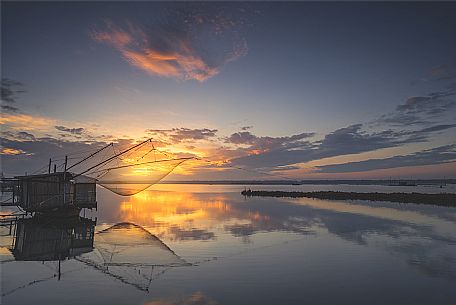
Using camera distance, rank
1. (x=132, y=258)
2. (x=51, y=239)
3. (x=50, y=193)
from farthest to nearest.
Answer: (x=50, y=193) < (x=51, y=239) < (x=132, y=258)

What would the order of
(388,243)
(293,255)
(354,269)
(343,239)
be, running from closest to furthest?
(354,269) → (293,255) → (388,243) → (343,239)

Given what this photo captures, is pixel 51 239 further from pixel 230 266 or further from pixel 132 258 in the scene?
pixel 230 266

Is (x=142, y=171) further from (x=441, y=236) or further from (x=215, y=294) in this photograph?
(x=441, y=236)

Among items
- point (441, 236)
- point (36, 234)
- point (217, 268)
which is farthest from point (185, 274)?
point (441, 236)

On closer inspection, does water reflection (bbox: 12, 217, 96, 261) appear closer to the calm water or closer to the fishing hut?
the calm water

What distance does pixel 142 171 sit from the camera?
31031 millimetres

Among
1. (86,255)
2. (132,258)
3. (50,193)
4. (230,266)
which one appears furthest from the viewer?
(50,193)

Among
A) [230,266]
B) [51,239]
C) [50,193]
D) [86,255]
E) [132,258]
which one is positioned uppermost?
[50,193]

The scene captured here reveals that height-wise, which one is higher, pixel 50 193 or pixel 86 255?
pixel 50 193

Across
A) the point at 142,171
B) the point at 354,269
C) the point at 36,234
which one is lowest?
the point at 354,269

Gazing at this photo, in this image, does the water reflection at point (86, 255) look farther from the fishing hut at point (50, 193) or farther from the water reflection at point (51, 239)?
the fishing hut at point (50, 193)

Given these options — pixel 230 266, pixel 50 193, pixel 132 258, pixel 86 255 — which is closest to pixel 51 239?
pixel 86 255

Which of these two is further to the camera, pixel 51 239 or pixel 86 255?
pixel 51 239

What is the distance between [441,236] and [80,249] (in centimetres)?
2542
